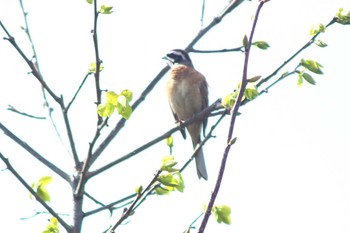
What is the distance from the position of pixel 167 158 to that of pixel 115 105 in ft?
1.30

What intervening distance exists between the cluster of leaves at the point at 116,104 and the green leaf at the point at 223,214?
24.9 inches

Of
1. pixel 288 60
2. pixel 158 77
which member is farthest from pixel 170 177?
pixel 158 77

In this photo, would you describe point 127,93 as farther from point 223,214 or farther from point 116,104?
point 223,214

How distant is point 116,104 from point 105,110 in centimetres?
7

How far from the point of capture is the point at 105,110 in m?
3.23

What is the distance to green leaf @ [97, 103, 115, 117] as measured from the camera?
10.6ft

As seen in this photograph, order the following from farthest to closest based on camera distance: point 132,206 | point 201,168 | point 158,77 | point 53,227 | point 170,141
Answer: point 201,168, point 158,77, point 170,141, point 53,227, point 132,206

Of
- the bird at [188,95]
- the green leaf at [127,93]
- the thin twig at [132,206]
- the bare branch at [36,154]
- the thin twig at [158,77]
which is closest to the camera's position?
the thin twig at [132,206]

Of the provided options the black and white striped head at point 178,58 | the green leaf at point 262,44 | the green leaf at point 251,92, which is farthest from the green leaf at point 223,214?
the black and white striped head at point 178,58

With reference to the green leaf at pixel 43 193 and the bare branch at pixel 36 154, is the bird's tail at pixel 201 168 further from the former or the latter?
the green leaf at pixel 43 193

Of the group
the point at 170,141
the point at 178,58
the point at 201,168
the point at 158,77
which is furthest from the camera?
the point at 178,58

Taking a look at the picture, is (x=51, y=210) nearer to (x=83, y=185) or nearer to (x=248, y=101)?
(x=83, y=185)

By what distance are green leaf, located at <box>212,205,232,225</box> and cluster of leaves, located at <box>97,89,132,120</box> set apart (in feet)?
2.08

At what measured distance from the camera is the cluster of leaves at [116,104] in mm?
3229
